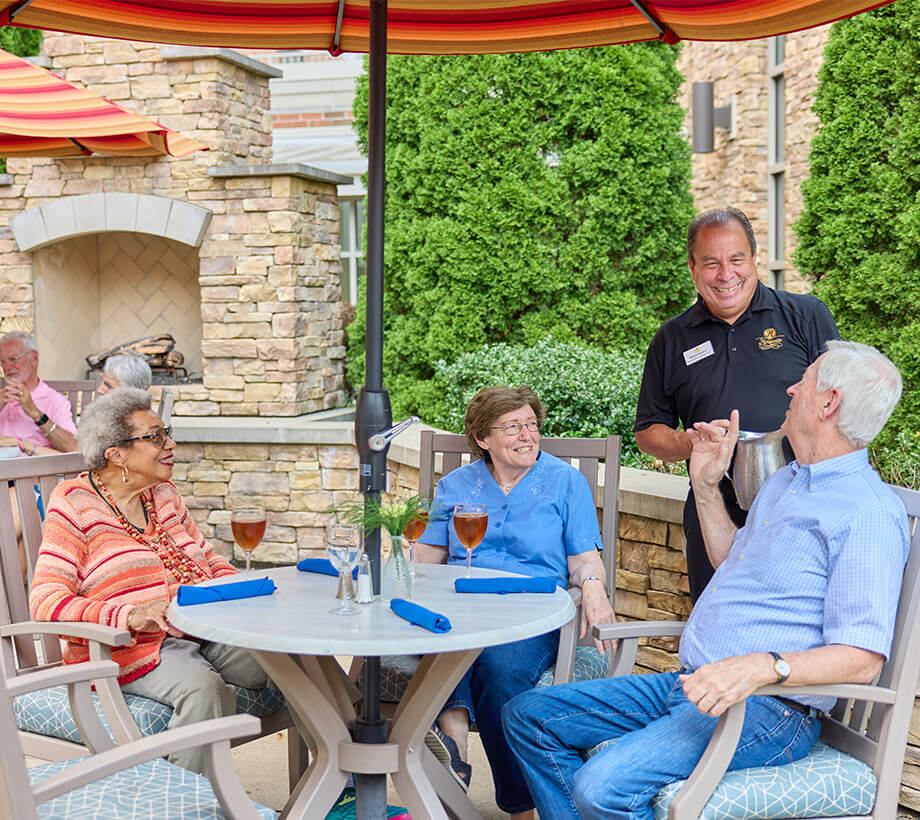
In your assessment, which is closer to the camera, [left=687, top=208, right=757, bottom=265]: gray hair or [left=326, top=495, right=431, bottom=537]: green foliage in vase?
Answer: [left=326, top=495, right=431, bottom=537]: green foliage in vase

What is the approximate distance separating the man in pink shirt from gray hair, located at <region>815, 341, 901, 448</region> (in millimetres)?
3540

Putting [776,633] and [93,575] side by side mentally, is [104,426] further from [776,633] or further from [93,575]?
[776,633]

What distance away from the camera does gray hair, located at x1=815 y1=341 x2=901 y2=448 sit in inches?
86.3

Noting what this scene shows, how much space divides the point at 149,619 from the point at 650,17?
196 cm

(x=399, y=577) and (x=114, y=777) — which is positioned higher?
(x=399, y=577)

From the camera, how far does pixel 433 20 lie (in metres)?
2.93

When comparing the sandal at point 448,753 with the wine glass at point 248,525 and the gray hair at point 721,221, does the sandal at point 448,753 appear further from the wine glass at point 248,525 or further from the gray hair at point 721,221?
the gray hair at point 721,221

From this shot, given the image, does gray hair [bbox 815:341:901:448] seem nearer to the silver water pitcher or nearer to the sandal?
the silver water pitcher

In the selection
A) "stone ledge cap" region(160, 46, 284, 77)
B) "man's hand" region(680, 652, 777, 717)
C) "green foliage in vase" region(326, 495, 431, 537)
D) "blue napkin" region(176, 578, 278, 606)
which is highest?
"stone ledge cap" region(160, 46, 284, 77)

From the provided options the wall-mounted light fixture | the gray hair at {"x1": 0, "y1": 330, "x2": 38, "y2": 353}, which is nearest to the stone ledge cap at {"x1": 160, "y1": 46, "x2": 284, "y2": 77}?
the gray hair at {"x1": 0, "y1": 330, "x2": 38, "y2": 353}

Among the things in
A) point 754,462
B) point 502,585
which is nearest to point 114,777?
point 502,585

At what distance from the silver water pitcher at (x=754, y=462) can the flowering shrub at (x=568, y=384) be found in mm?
2207

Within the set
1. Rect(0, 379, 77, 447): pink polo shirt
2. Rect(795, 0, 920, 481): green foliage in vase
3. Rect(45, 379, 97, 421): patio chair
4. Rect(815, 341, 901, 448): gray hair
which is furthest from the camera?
Rect(45, 379, 97, 421): patio chair

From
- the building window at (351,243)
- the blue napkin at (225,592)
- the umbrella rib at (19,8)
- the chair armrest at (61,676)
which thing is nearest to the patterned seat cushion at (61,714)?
the chair armrest at (61,676)
